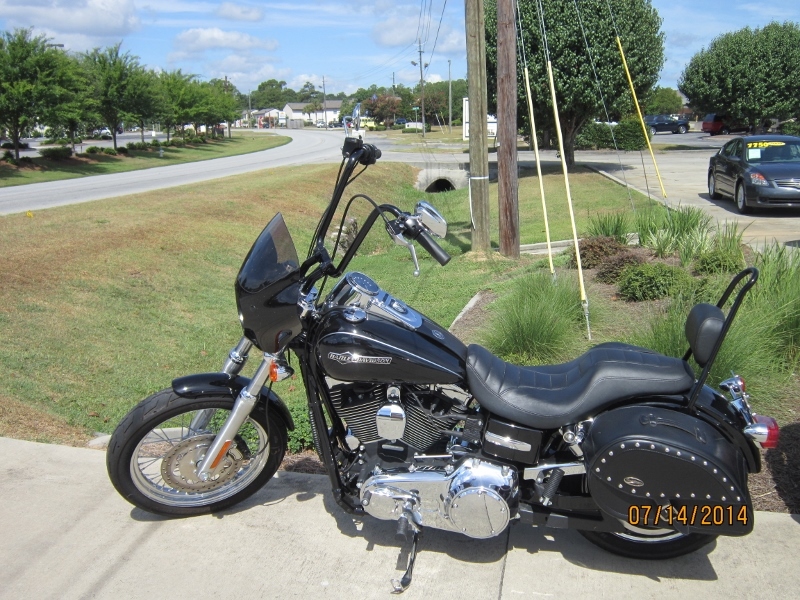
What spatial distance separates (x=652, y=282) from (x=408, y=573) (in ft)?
16.2

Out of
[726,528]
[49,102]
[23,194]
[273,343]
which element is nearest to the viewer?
[726,528]

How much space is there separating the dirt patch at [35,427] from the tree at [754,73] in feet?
118

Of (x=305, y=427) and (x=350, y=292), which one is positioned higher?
(x=350, y=292)

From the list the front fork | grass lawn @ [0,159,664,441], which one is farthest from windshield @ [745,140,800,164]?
the front fork

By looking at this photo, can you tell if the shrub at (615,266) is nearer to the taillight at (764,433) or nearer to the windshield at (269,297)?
the taillight at (764,433)

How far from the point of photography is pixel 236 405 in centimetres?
339

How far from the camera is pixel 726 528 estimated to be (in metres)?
2.87

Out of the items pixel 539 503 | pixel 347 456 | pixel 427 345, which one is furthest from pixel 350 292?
pixel 539 503

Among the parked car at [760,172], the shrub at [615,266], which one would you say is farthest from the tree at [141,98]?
the shrub at [615,266]

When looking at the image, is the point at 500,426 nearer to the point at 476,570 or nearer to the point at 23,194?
the point at 476,570

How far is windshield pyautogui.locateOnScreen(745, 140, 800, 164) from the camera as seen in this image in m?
14.5

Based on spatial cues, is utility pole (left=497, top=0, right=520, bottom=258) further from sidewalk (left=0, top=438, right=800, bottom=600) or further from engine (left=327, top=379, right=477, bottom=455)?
engine (left=327, top=379, right=477, bottom=455)

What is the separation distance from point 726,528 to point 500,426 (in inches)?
38.4

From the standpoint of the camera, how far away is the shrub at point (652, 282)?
698cm
